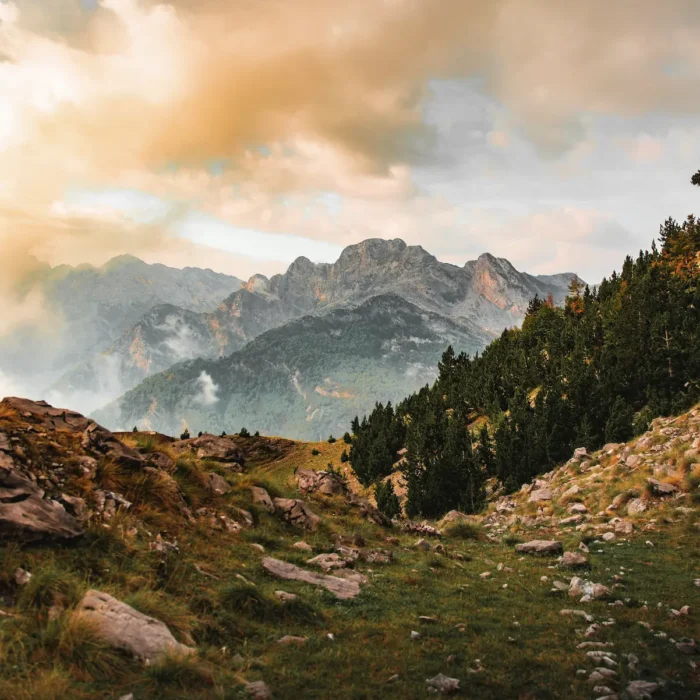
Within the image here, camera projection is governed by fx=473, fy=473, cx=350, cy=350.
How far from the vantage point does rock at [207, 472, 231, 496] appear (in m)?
16.6

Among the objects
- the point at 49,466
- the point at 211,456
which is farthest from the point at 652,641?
the point at 211,456

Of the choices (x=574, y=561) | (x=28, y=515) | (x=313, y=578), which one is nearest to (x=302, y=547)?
(x=313, y=578)

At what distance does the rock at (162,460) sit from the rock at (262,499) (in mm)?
3192

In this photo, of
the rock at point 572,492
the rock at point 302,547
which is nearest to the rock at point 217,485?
the rock at point 302,547

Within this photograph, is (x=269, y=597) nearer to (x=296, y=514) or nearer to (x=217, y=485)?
(x=217, y=485)

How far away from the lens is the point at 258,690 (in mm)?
6473

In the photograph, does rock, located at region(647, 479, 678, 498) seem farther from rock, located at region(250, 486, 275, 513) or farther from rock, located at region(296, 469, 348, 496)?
rock, located at region(250, 486, 275, 513)

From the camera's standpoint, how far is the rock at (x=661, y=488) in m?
23.8

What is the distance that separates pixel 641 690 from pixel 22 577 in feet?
32.3

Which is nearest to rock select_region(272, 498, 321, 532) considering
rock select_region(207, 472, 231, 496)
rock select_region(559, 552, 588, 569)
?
rock select_region(207, 472, 231, 496)

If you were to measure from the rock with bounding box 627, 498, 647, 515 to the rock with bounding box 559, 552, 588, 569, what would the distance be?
377 inches

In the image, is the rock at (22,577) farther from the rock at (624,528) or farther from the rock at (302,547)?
the rock at (624,528)

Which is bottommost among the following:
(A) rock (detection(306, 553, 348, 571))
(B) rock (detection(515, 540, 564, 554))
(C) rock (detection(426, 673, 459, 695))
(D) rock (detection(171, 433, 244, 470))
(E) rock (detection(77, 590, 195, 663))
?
(B) rock (detection(515, 540, 564, 554))

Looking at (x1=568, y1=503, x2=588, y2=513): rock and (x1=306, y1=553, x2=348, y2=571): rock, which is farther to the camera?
(x1=568, y1=503, x2=588, y2=513): rock
